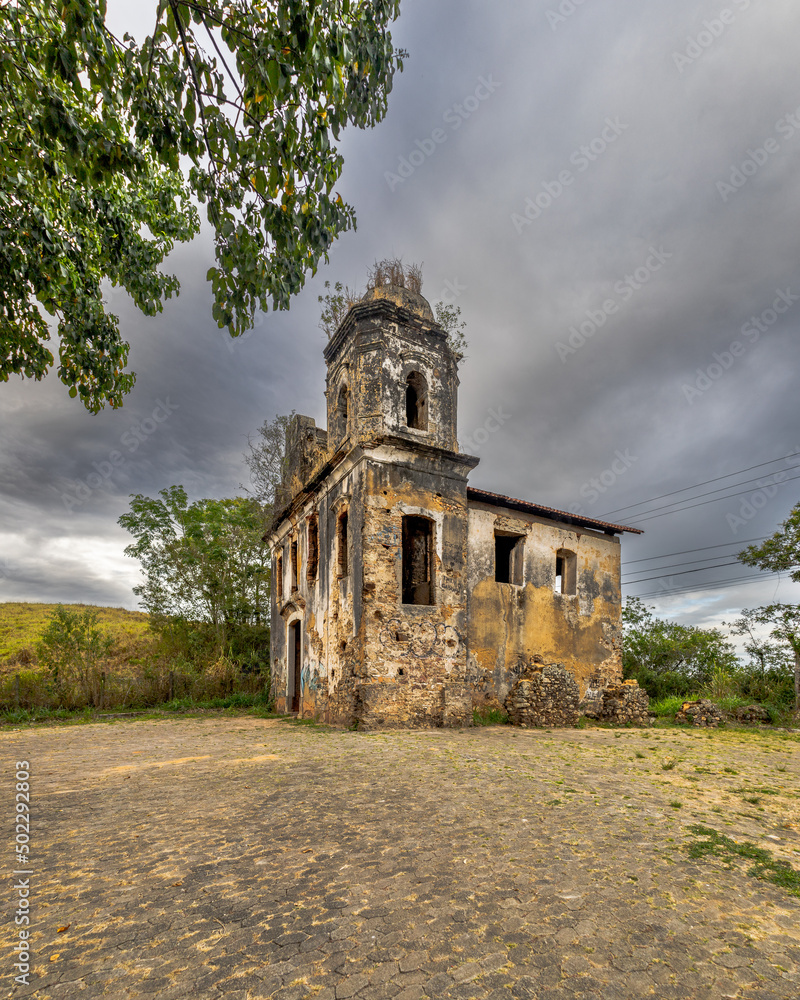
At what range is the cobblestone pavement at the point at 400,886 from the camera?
7.91ft

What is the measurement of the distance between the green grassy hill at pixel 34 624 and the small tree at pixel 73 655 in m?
2.02

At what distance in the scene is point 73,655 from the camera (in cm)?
1683

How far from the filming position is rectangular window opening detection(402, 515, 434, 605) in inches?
498

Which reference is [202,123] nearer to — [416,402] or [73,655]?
[416,402]

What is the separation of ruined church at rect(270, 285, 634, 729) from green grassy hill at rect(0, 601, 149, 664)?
1207 cm

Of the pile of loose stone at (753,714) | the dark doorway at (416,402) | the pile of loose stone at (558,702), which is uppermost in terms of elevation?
the dark doorway at (416,402)

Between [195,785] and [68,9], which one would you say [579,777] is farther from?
[68,9]

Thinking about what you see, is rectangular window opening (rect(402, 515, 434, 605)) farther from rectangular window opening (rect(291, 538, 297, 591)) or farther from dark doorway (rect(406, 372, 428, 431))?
rectangular window opening (rect(291, 538, 297, 591))

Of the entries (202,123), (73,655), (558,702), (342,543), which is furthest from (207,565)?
(202,123)

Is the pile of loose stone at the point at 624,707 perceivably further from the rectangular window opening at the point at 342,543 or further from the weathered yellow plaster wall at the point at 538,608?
the rectangular window opening at the point at 342,543

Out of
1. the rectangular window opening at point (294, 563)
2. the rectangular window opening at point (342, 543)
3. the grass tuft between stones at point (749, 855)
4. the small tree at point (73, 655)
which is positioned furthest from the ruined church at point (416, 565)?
the grass tuft between stones at point (749, 855)

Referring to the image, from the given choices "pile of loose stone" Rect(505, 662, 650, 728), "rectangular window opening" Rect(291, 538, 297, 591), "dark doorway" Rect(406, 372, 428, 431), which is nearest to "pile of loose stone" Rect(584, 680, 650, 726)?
"pile of loose stone" Rect(505, 662, 650, 728)

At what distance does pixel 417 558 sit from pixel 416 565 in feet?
0.61

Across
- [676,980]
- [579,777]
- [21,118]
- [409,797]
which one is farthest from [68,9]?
[579,777]
